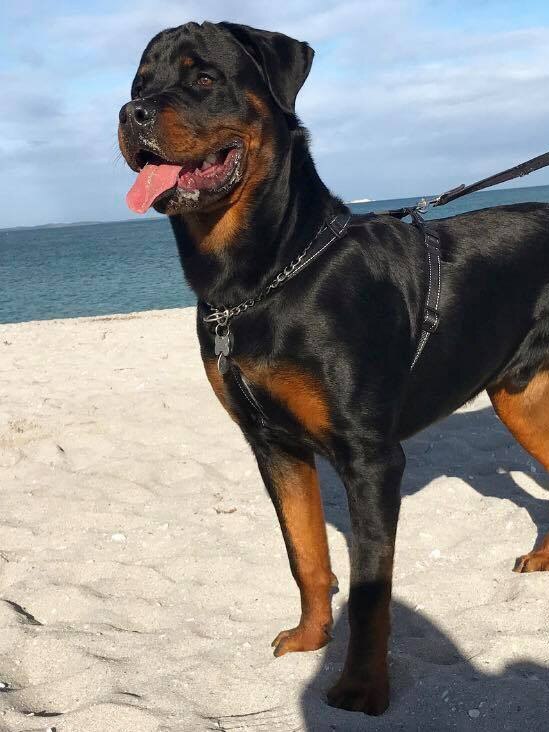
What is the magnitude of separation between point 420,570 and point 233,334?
1.63m

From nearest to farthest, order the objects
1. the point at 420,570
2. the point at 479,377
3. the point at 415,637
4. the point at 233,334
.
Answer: the point at 233,334 → the point at 415,637 → the point at 479,377 → the point at 420,570

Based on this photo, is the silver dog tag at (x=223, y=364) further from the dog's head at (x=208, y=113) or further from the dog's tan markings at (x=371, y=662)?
the dog's tan markings at (x=371, y=662)

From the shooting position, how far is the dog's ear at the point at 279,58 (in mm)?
3012

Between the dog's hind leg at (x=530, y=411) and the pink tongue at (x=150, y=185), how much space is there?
2.01m

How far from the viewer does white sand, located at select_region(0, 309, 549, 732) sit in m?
2.74

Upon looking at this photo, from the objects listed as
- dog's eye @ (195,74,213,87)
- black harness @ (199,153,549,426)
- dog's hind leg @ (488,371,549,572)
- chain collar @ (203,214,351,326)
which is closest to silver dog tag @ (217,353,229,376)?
black harness @ (199,153,549,426)

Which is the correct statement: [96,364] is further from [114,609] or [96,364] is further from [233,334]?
[233,334]

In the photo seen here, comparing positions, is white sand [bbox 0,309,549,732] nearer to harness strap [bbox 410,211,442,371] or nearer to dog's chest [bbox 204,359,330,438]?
dog's chest [bbox 204,359,330,438]

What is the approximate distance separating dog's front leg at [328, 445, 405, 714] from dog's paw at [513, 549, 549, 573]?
1.10m

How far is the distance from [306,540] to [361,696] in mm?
735

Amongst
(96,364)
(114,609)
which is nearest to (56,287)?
(96,364)

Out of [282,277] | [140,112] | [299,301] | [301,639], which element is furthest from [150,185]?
[301,639]

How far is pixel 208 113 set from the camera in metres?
2.87

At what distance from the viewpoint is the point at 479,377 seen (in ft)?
11.5
